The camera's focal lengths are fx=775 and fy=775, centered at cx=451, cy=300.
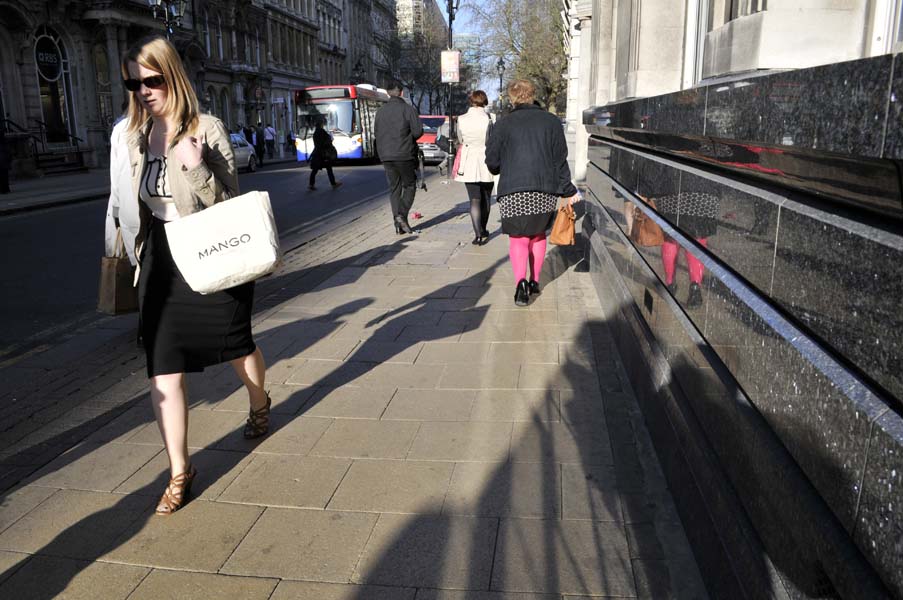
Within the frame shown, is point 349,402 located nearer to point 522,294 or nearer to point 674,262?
point 674,262

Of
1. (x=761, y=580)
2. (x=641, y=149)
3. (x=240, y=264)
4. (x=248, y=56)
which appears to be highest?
(x=248, y=56)

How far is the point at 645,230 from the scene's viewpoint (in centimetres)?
410

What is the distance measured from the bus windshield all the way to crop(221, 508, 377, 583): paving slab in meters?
30.0

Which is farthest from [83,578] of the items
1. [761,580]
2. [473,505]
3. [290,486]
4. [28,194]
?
[28,194]

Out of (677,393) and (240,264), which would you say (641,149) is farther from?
(240,264)

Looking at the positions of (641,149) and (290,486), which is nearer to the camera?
(290,486)

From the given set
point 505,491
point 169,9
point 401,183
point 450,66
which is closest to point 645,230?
point 505,491

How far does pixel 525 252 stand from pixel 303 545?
4.21 m

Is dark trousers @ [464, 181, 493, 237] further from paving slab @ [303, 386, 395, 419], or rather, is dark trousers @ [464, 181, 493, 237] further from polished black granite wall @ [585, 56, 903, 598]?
polished black granite wall @ [585, 56, 903, 598]

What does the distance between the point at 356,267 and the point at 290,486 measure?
5.38 m

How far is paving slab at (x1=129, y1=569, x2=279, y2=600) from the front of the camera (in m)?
2.61

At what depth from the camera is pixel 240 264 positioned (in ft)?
10.1

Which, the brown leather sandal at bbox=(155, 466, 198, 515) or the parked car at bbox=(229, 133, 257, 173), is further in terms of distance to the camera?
the parked car at bbox=(229, 133, 257, 173)

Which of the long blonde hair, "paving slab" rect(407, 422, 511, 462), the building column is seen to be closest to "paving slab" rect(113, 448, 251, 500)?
"paving slab" rect(407, 422, 511, 462)
